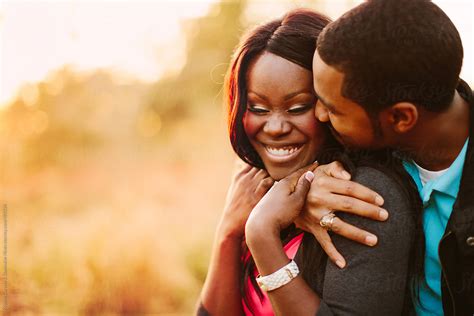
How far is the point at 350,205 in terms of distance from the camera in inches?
73.4

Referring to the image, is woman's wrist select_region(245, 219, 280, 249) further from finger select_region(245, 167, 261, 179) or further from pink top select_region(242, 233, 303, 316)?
finger select_region(245, 167, 261, 179)

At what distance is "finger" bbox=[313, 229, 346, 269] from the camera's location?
1823 millimetres

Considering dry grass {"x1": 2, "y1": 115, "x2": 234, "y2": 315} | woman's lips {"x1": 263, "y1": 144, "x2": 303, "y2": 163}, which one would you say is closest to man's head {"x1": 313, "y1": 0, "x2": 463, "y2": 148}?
woman's lips {"x1": 263, "y1": 144, "x2": 303, "y2": 163}

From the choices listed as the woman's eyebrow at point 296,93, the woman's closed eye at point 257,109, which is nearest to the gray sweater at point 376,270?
the woman's eyebrow at point 296,93

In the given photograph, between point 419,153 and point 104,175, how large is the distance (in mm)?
7673

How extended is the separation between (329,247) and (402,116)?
0.46 metres

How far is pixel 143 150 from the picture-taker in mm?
9719

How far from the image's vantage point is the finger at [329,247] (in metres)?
1.82

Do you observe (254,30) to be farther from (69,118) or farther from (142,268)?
(69,118)

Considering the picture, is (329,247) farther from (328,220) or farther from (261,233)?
(261,233)

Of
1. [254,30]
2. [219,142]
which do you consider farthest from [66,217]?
[254,30]

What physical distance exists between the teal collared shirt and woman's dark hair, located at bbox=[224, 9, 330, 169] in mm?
623

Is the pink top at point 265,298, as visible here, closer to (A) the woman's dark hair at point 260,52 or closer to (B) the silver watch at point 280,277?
(A) the woman's dark hair at point 260,52

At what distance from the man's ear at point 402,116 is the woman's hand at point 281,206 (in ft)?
1.20
